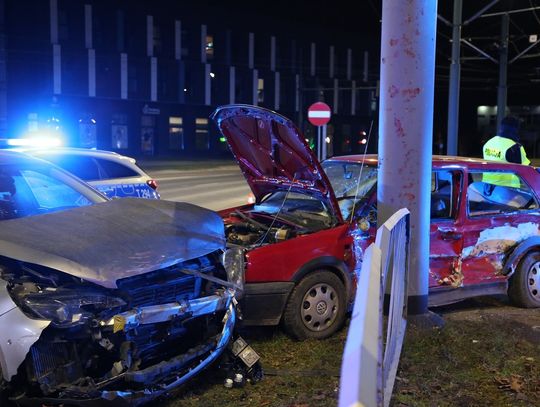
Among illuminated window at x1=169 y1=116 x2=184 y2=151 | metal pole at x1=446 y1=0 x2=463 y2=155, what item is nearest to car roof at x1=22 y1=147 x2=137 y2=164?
metal pole at x1=446 y1=0 x2=463 y2=155

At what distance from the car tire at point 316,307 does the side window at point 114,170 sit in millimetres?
4331

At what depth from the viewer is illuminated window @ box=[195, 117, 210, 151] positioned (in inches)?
1738

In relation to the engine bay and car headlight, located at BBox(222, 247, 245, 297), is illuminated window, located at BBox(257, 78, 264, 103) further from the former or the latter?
car headlight, located at BBox(222, 247, 245, 297)

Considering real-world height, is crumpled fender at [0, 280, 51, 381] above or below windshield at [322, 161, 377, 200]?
below

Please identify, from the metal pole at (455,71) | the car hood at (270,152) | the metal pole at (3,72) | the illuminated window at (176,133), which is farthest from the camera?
the illuminated window at (176,133)

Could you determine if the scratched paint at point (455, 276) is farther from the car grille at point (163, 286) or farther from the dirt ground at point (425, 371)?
the car grille at point (163, 286)

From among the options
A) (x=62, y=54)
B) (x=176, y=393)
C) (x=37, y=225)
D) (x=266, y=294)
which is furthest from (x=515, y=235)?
(x=62, y=54)

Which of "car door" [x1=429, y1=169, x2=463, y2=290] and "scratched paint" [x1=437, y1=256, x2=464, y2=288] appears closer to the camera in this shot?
"car door" [x1=429, y1=169, x2=463, y2=290]

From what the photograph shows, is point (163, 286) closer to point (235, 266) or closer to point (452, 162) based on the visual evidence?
point (235, 266)

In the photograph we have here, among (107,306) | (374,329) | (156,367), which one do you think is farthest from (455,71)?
(374,329)

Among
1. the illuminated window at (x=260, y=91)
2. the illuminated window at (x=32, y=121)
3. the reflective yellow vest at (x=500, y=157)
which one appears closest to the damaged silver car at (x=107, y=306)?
the reflective yellow vest at (x=500, y=157)

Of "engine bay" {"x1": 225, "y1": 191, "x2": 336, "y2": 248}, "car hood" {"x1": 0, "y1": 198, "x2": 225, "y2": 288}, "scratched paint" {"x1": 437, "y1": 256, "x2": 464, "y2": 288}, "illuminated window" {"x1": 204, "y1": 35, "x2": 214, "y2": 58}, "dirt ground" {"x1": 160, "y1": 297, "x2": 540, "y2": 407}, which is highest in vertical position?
"illuminated window" {"x1": 204, "y1": 35, "x2": 214, "y2": 58}

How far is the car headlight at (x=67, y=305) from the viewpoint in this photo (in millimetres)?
3016

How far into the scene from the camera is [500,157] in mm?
7504
